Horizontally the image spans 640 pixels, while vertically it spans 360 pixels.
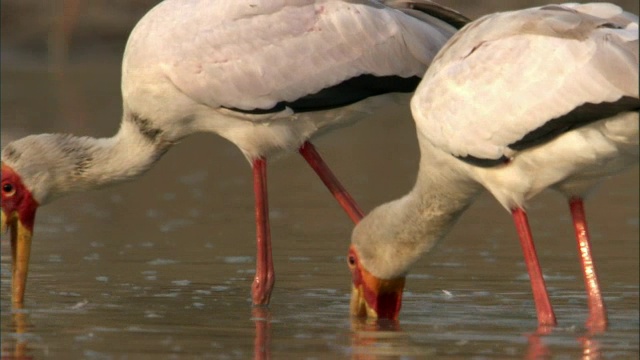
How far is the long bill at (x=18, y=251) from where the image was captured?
11.4 meters

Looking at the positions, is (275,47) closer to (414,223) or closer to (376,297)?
(414,223)

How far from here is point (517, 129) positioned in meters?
10.2

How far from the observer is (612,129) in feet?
32.3

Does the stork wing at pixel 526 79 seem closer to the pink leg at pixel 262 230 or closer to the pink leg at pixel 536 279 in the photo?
the pink leg at pixel 536 279

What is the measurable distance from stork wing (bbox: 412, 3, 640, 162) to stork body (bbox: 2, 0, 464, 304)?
1098 mm

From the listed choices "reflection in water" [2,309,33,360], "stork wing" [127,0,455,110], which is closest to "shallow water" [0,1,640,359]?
"reflection in water" [2,309,33,360]

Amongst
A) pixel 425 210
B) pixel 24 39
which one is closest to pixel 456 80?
pixel 425 210

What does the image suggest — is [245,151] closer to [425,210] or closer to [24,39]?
[425,210]

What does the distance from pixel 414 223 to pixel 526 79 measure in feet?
4.44

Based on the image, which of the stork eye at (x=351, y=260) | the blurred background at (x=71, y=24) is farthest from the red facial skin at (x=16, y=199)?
the blurred background at (x=71, y=24)

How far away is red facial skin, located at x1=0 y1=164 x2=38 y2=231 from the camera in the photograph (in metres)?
12.2

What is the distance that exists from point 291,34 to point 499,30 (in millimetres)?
1930

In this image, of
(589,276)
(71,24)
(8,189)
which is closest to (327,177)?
(8,189)

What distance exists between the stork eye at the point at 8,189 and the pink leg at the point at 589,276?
3704 millimetres
